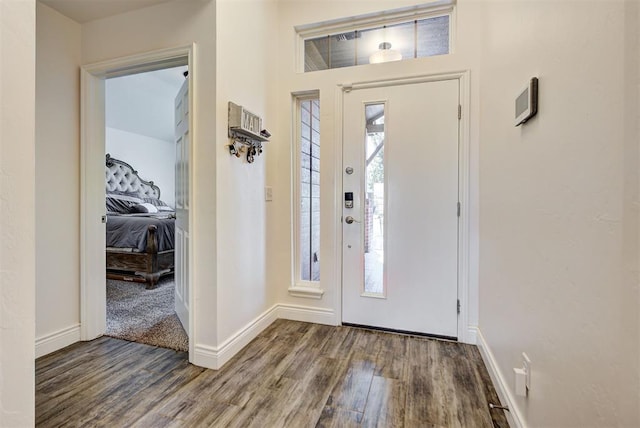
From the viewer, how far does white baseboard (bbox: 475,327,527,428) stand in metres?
A: 1.27

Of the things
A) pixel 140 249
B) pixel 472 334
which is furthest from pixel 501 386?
pixel 140 249

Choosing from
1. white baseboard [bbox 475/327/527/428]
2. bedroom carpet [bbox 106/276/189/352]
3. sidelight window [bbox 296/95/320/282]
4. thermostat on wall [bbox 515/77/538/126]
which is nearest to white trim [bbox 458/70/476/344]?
white baseboard [bbox 475/327/527/428]

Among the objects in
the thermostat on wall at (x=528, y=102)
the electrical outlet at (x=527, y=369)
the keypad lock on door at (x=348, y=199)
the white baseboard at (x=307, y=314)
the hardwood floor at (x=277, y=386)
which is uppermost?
the thermostat on wall at (x=528, y=102)

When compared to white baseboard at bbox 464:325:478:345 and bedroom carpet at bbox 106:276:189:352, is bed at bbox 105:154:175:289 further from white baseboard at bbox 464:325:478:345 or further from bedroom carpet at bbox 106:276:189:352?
white baseboard at bbox 464:325:478:345

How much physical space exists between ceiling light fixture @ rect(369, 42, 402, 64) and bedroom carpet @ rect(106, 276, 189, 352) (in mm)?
2541

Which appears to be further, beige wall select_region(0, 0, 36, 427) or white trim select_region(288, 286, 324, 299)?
white trim select_region(288, 286, 324, 299)

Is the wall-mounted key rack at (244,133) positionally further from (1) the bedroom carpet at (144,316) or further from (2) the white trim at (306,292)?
(1) the bedroom carpet at (144,316)

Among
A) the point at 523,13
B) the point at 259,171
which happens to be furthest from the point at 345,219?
the point at 523,13

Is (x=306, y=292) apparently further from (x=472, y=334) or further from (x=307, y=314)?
(x=472, y=334)

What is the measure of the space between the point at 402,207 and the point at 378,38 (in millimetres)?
1357

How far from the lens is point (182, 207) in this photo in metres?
2.35

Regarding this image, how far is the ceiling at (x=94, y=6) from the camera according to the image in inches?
74.9

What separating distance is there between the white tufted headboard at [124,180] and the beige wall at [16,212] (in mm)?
4981

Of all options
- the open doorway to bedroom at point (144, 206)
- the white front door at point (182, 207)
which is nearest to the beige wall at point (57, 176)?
the open doorway to bedroom at point (144, 206)
